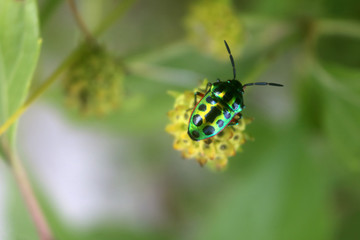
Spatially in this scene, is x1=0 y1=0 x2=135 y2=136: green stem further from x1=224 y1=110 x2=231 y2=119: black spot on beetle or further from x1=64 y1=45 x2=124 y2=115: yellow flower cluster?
x1=224 y1=110 x2=231 y2=119: black spot on beetle

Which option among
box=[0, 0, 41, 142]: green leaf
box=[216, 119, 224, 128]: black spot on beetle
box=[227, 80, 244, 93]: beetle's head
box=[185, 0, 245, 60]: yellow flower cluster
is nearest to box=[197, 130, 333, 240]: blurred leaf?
box=[185, 0, 245, 60]: yellow flower cluster

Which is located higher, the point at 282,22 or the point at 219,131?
the point at 282,22

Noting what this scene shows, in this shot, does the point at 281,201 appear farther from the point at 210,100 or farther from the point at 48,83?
the point at 48,83

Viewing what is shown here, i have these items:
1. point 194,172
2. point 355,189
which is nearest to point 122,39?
point 194,172

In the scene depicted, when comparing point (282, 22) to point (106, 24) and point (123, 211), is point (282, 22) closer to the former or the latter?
point (106, 24)

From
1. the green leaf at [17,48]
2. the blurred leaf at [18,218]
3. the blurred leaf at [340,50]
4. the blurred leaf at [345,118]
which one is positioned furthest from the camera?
the blurred leaf at [18,218]

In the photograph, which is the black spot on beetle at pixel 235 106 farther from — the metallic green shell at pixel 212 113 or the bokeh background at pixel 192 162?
the bokeh background at pixel 192 162

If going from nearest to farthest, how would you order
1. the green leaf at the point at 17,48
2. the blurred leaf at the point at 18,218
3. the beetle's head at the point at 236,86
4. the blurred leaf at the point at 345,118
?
the green leaf at the point at 17,48 < the beetle's head at the point at 236,86 < the blurred leaf at the point at 345,118 < the blurred leaf at the point at 18,218

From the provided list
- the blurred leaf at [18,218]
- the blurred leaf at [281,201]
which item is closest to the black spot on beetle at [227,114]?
the blurred leaf at [281,201]
